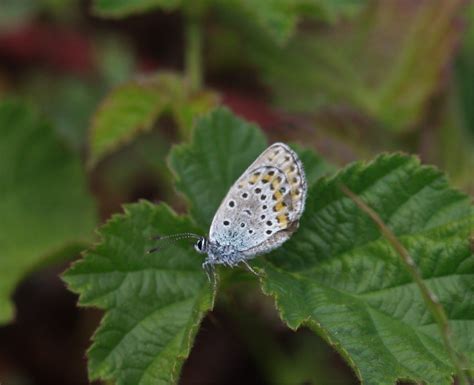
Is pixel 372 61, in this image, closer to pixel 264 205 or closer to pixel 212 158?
pixel 212 158

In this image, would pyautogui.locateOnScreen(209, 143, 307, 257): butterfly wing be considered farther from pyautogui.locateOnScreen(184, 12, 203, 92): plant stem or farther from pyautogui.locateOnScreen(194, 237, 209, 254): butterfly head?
pyautogui.locateOnScreen(184, 12, 203, 92): plant stem

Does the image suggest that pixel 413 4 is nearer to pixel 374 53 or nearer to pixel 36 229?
pixel 374 53

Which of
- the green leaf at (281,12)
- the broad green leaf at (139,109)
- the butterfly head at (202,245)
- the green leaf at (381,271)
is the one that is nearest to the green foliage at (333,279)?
the green leaf at (381,271)

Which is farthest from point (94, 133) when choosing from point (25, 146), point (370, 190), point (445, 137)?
point (445, 137)

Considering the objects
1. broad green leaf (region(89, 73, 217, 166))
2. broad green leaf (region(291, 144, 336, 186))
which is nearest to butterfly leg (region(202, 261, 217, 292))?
broad green leaf (region(291, 144, 336, 186))

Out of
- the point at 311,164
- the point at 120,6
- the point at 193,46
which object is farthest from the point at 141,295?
the point at 193,46

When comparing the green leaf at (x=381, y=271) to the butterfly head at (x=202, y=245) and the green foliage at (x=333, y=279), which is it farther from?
the butterfly head at (x=202, y=245)
